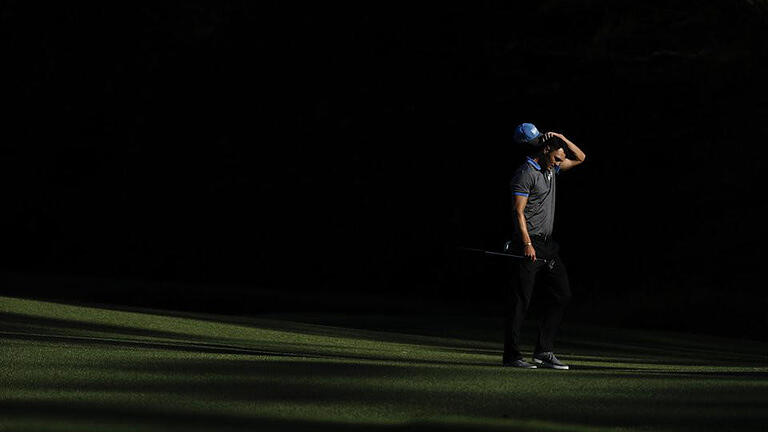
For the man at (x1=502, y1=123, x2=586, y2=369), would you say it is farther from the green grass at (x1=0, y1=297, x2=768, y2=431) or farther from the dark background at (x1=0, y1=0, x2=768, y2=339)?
the dark background at (x1=0, y1=0, x2=768, y2=339)

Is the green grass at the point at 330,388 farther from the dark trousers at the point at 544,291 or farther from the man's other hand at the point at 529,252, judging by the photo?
the man's other hand at the point at 529,252

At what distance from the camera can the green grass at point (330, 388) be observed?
8.39m

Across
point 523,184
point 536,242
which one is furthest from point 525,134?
point 536,242

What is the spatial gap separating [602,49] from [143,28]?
20030 millimetres

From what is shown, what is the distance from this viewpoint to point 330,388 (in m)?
9.98

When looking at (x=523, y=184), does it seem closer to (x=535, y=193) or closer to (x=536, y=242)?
(x=535, y=193)

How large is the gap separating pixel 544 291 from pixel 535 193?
979 millimetres

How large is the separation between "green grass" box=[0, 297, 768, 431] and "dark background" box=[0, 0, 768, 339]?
1333cm

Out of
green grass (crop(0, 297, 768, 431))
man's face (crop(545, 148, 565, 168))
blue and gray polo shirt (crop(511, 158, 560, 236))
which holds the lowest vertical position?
green grass (crop(0, 297, 768, 431))

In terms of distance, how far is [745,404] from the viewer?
378 inches

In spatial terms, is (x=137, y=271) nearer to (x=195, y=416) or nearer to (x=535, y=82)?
(x=535, y=82)

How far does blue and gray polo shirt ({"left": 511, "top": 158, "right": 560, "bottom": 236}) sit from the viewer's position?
39.5 ft

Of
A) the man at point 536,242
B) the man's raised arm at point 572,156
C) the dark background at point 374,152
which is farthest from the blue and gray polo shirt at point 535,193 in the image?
the dark background at point 374,152

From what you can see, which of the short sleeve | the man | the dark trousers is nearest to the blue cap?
the man
